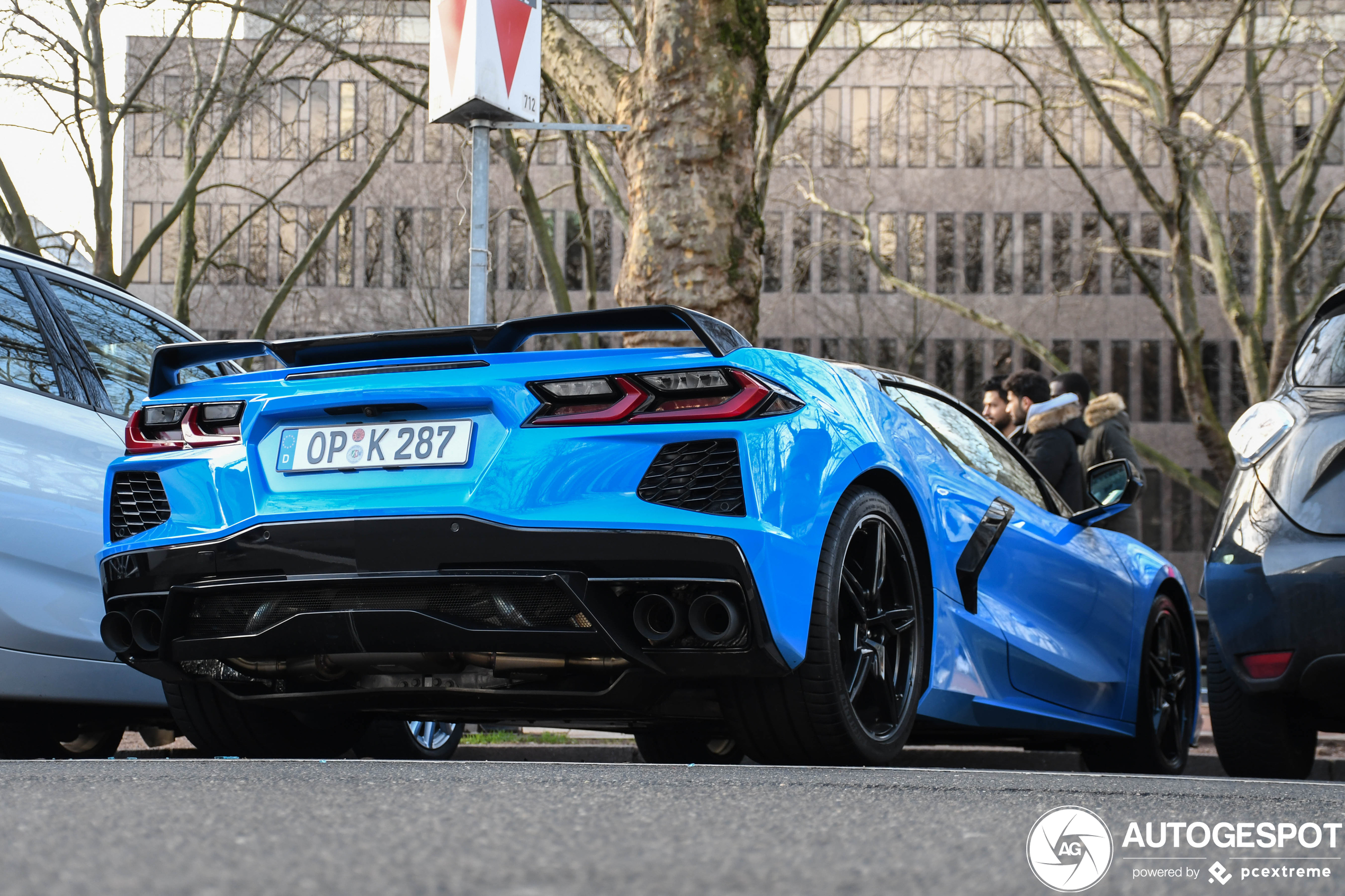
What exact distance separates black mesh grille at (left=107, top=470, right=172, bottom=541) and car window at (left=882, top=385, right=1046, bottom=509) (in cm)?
216

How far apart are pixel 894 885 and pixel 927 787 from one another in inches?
52.5

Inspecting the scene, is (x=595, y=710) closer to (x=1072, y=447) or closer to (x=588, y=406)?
(x=588, y=406)

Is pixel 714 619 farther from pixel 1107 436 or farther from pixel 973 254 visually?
pixel 973 254

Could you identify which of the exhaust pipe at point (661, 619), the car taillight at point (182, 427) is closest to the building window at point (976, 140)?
the car taillight at point (182, 427)

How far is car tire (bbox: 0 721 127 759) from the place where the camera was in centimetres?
568

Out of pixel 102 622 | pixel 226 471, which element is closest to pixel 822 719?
pixel 226 471

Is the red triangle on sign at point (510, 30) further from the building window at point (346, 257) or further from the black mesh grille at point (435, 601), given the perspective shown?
the building window at point (346, 257)

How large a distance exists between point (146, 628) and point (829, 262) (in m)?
43.0

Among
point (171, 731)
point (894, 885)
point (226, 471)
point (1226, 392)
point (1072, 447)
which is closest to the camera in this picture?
point (894, 885)

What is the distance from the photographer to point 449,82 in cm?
658

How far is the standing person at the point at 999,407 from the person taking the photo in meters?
A: 10.3

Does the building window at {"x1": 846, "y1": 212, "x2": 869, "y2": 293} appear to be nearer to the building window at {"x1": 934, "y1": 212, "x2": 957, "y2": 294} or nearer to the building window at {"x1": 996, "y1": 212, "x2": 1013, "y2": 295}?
the building window at {"x1": 934, "y1": 212, "x2": 957, "y2": 294}

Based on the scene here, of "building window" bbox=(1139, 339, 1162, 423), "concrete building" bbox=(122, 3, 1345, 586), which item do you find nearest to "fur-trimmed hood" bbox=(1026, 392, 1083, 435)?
"concrete building" bbox=(122, 3, 1345, 586)

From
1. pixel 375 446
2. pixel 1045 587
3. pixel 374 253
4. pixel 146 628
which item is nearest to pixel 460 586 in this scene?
pixel 375 446
